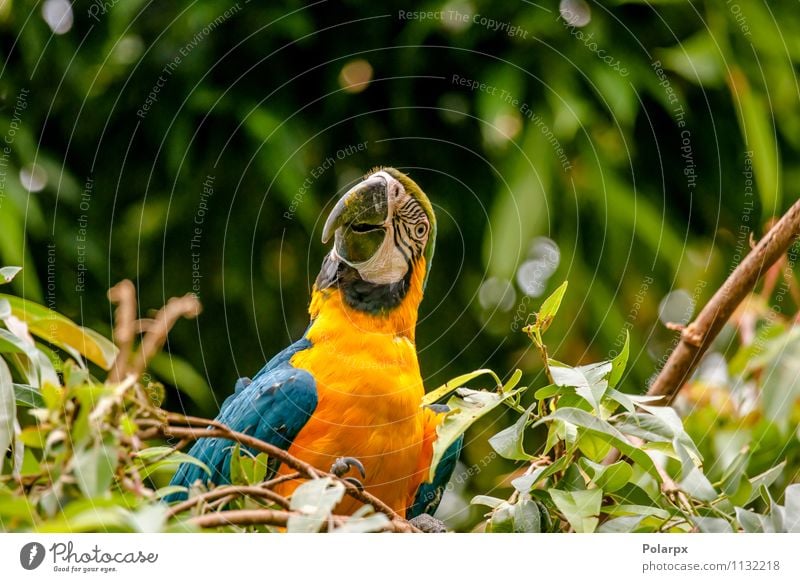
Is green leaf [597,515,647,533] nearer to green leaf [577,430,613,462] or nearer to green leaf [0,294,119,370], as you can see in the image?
green leaf [577,430,613,462]

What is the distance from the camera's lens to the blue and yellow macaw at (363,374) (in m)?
1.01

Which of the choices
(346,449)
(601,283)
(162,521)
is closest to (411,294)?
(346,449)

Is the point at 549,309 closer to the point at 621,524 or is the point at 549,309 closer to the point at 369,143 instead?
the point at 621,524

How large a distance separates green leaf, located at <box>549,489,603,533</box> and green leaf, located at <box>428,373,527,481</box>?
0.08 meters

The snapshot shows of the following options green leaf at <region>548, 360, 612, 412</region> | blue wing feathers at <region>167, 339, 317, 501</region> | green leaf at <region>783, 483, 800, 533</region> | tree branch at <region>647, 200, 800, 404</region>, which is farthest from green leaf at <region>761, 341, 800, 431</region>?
blue wing feathers at <region>167, 339, 317, 501</region>

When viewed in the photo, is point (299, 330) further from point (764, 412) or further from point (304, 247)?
point (764, 412)

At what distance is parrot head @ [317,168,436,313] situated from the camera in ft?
3.28

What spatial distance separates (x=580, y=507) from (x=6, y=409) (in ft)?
1.37

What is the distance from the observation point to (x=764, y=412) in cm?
101

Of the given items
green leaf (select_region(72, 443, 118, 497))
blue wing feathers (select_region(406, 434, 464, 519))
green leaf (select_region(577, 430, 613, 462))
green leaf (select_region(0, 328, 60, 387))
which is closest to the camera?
green leaf (select_region(72, 443, 118, 497))

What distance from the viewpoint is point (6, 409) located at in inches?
22.1

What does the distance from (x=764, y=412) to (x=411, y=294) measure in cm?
46

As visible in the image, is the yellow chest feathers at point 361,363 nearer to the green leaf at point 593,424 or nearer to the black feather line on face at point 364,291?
the black feather line on face at point 364,291

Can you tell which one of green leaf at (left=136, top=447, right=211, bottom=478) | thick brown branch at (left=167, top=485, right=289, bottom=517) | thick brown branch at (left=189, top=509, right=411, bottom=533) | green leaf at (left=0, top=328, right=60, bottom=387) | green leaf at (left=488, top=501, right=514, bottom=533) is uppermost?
green leaf at (left=0, top=328, right=60, bottom=387)
